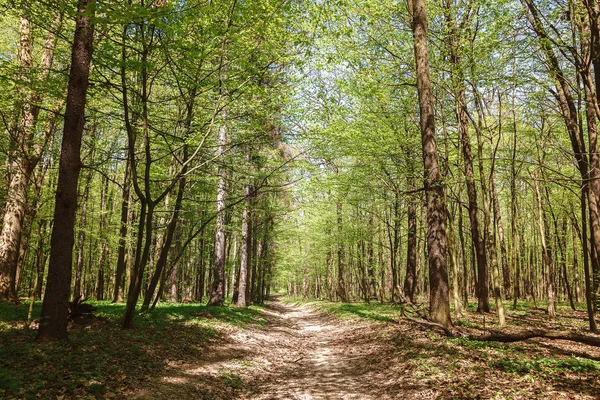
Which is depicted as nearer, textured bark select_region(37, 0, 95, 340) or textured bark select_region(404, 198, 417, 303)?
textured bark select_region(37, 0, 95, 340)

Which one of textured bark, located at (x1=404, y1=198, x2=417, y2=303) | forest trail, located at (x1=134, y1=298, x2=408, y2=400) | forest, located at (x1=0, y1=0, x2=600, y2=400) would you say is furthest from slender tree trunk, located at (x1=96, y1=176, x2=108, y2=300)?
textured bark, located at (x1=404, y1=198, x2=417, y2=303)

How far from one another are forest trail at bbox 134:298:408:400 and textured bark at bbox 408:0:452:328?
8.15 ft

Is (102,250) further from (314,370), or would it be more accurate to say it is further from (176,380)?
(314,370)

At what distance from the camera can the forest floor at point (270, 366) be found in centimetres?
532

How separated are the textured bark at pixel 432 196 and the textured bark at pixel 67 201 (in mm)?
9271

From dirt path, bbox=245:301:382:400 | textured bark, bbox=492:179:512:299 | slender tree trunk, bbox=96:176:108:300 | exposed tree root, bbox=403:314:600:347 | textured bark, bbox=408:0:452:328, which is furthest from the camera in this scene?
slender tree trunk, bbox=96:176:108:300

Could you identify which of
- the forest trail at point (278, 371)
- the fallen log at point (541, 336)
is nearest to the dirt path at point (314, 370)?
the forest trail at point (278, 371)

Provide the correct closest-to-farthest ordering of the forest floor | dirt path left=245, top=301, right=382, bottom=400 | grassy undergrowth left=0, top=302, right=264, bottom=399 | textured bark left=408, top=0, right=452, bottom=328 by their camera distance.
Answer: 1. grassy undergrowth left=0, top=302, right=264, bottom=399
2. the forest floor
3. dirt path left=245, top=301, right=382, bottom=400
4. textured bark left=408, top=0, right=452, bottom=328

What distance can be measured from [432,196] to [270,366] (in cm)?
713

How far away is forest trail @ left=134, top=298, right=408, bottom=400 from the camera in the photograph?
654 centimetres

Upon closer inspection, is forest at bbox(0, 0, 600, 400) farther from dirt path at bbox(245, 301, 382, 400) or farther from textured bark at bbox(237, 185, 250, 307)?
textured bark at bbox(237, 185, 250, 307)

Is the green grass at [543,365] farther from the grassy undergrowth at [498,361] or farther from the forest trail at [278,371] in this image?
the forest trail at [278,371]

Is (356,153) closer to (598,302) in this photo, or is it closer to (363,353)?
(363,353)

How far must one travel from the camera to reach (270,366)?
9.10 metres
